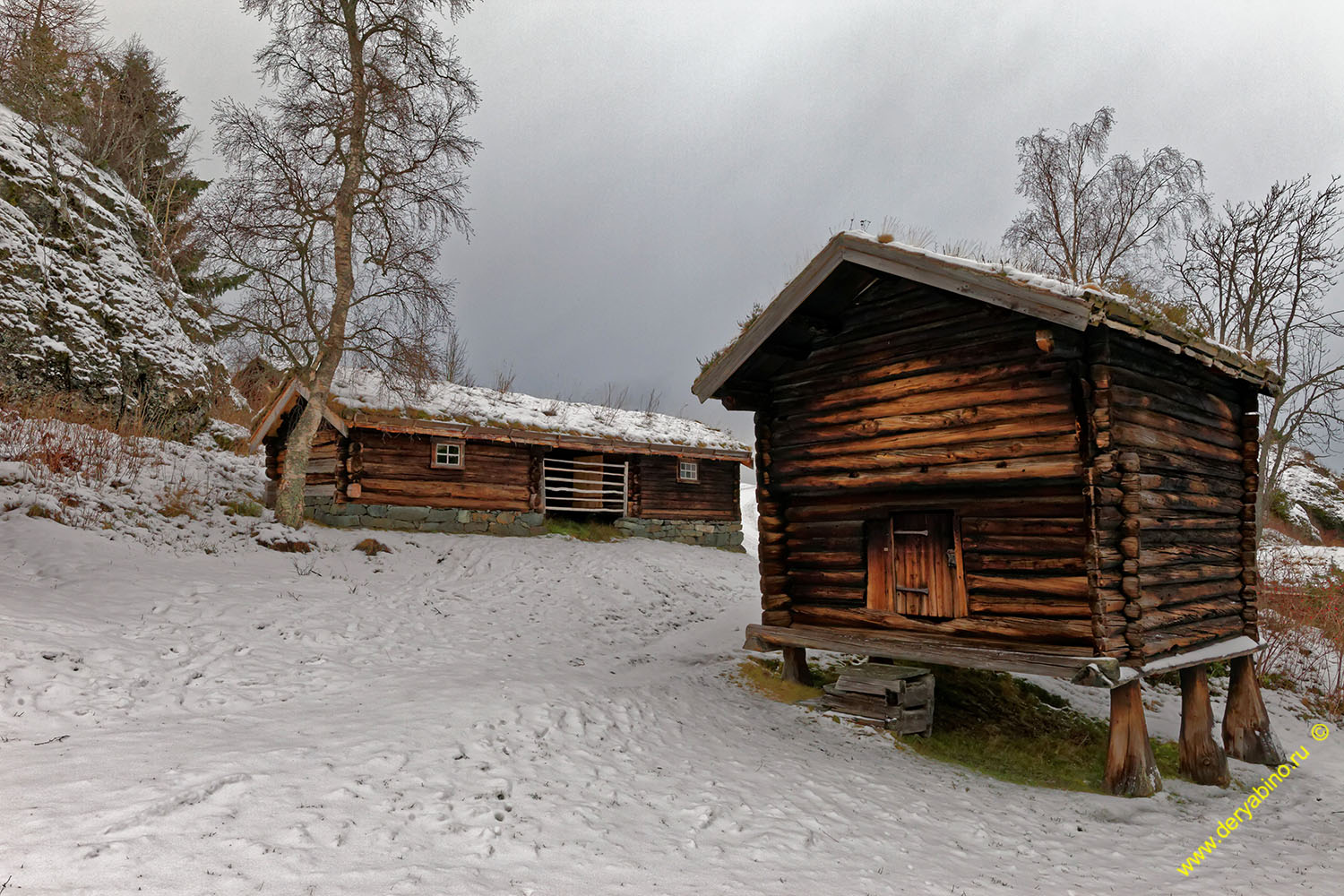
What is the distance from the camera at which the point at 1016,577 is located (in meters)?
8.12

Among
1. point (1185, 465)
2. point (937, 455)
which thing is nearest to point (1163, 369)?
point (1185, 465)

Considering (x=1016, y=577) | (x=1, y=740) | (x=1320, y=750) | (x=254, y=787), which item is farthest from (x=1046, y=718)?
(x=1, y=740)

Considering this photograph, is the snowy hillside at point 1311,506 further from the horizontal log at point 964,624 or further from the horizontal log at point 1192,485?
the horizontal log at point 964,624

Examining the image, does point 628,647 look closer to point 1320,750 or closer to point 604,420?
point 1320,750

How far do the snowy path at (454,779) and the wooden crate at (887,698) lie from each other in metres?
0.40

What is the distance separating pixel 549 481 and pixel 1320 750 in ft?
59.0

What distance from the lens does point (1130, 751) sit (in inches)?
296

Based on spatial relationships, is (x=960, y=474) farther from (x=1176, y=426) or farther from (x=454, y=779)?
(x=454, y=779)

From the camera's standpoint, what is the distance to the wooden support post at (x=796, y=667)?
10602 mm

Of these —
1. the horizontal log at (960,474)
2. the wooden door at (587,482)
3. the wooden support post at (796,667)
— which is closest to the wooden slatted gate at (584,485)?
the wooden door at (587,482)

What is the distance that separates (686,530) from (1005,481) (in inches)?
649

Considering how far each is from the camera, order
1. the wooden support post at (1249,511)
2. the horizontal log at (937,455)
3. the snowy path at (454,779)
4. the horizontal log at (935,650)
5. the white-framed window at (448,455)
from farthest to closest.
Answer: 1. the white-framed window at (448,455)
2. the wooden support post at (1249,511)
3. the horizontal log at (937,455)
4. the horizontal log at (935,650)
5. the snowy path at (454,779)

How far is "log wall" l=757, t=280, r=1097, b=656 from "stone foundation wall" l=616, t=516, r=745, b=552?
12.5 meters

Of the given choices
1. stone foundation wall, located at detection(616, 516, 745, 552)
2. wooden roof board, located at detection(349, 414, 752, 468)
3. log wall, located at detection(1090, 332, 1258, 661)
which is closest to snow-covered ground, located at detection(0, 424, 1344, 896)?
log wall, located at detection(1090, 332, 1258, 661)
